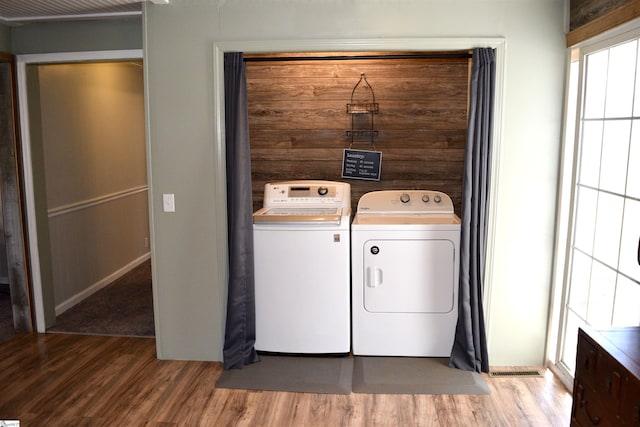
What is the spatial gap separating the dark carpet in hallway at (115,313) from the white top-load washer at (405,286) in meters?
1.69

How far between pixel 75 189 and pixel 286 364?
2575 mm

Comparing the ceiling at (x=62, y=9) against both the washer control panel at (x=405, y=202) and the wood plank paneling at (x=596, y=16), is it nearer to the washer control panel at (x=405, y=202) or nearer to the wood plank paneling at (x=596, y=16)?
the washer control panel at (x=405, y=202)

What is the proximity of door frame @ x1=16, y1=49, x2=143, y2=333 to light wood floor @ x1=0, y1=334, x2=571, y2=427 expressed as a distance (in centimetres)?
64

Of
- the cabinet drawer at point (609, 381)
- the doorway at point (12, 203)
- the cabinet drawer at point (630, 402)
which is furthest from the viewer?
the doorway at point (12, 203)

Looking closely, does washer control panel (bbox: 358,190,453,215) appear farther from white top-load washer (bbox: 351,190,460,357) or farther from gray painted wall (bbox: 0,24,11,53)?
gray painted wall (bbox: 0,24,11,53)

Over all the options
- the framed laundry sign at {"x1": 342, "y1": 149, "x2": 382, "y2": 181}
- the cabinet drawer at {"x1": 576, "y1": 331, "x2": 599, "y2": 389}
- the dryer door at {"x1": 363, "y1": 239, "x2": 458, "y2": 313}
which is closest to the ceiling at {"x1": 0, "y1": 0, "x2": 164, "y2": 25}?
the framed laundry sign at {"x1": 342, "y1": 149, "x2": 382, "y2": 181}

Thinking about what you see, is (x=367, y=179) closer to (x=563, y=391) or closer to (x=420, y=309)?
(x=420, y=309)

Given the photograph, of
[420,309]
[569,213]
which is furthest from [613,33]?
[420,309]

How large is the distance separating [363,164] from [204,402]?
6.92 ft

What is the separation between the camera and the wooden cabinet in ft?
Answer: 5.87

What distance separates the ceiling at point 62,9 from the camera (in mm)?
3275

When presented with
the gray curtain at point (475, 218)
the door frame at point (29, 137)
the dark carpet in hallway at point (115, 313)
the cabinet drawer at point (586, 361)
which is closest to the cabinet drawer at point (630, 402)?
the cabinet drawer at point (586, 361)

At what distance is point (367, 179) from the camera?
4.27 m

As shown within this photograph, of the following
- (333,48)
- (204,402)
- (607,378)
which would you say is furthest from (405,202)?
(607,378)
